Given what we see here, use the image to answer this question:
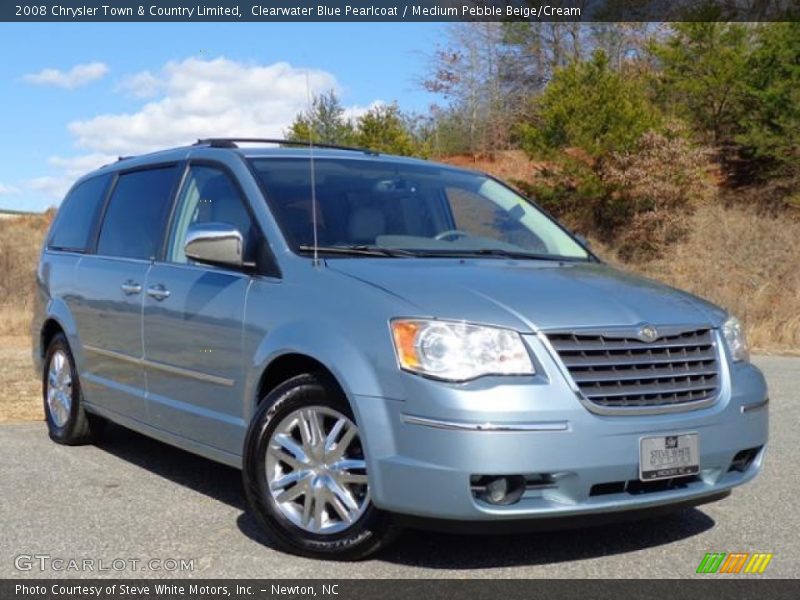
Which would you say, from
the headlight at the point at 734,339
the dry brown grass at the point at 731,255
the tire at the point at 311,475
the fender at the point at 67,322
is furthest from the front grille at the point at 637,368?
the dry brown grass at the point at 731,255

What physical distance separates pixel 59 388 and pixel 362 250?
10.1 ft

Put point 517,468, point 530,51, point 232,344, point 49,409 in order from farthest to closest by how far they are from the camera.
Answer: point 530,51
point 49,409
point 232,344
point 517,468

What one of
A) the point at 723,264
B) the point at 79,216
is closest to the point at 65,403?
the point at 79,216

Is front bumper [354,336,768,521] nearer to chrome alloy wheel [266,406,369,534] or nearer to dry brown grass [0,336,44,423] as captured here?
chrome alloy wheel [266,406,369,534]

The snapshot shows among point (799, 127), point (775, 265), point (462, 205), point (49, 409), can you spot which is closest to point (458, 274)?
point (462, 205)

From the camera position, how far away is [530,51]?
4788 cm

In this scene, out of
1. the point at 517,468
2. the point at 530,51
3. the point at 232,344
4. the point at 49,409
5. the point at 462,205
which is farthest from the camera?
the point at 530,51

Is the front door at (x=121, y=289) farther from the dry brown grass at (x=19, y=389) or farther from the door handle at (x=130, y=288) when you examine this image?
the dry brown grass at (x=19, y=389)

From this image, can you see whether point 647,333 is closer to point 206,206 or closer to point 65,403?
point 206,206

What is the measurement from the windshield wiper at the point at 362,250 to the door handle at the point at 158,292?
104 cm

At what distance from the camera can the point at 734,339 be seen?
477 centimetres

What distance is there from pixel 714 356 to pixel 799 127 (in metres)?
30.1

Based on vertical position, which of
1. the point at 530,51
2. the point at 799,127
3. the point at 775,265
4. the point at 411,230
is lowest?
the point at 775,265
